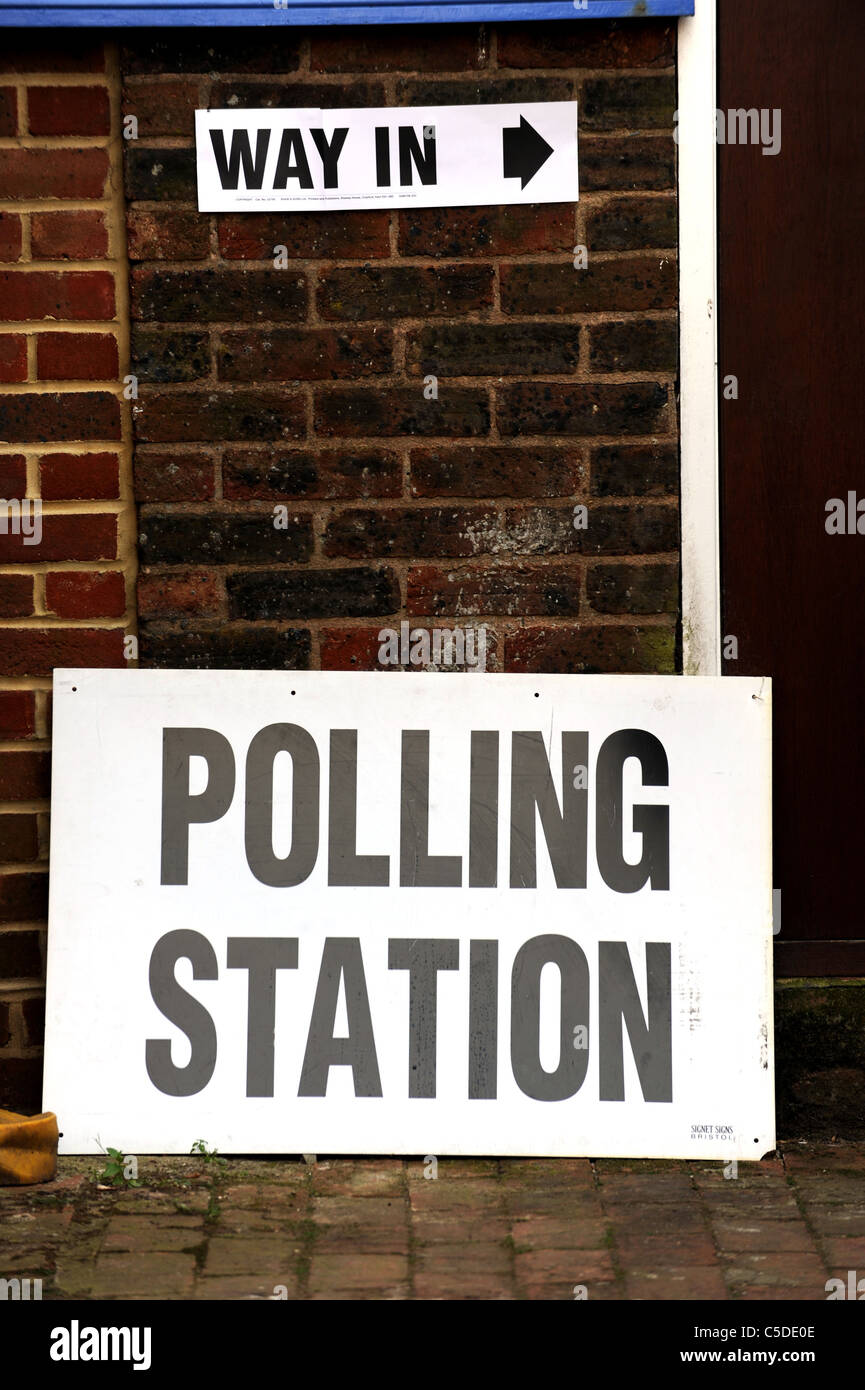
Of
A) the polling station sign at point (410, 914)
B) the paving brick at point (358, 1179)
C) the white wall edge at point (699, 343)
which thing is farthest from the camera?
the white wall edge at point (699, 343)

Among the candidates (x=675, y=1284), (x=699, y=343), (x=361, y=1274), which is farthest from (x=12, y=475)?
(x=675, y=1284)

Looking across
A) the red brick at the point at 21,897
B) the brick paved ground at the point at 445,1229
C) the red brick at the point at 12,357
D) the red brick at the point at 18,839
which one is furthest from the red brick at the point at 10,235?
the brick paved ground at the point at 445,1229

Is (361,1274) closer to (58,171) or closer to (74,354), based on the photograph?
(74,354)

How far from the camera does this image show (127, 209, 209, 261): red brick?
2.78 meters

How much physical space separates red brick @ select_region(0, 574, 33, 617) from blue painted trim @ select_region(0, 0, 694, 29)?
1.08 metres

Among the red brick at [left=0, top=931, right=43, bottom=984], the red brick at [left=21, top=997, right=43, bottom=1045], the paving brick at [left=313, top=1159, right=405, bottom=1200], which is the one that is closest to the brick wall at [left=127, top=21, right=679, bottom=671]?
the red brick at [left=0, top=931, right=43, bottom=984]

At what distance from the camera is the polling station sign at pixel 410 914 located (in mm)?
2650

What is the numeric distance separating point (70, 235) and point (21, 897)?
1.34 metres

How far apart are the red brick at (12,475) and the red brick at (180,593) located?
30cm

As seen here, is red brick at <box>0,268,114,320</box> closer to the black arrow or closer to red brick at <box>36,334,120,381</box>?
red brick at <box>36,334,120,381</box>

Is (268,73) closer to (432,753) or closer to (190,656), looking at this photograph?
(190,656)

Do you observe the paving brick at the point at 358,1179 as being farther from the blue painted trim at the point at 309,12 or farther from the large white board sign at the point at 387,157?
the blue painted trim at the point at 309,12

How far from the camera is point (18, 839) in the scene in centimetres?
284

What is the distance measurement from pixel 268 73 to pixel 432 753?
1388 mm
